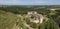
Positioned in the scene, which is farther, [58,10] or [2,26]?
[58,10]

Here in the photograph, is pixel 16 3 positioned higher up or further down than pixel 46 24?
higher up

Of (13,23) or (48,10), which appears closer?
(13,23)

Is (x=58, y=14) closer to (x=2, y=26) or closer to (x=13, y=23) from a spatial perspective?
(x=13, y=23)

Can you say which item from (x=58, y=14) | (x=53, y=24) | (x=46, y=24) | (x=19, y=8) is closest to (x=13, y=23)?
(x=19, y=8)

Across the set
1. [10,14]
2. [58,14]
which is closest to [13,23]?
[10,14]

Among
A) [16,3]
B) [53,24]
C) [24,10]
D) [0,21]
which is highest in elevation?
[16,3]

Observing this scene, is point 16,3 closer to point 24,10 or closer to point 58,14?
point 24,10
